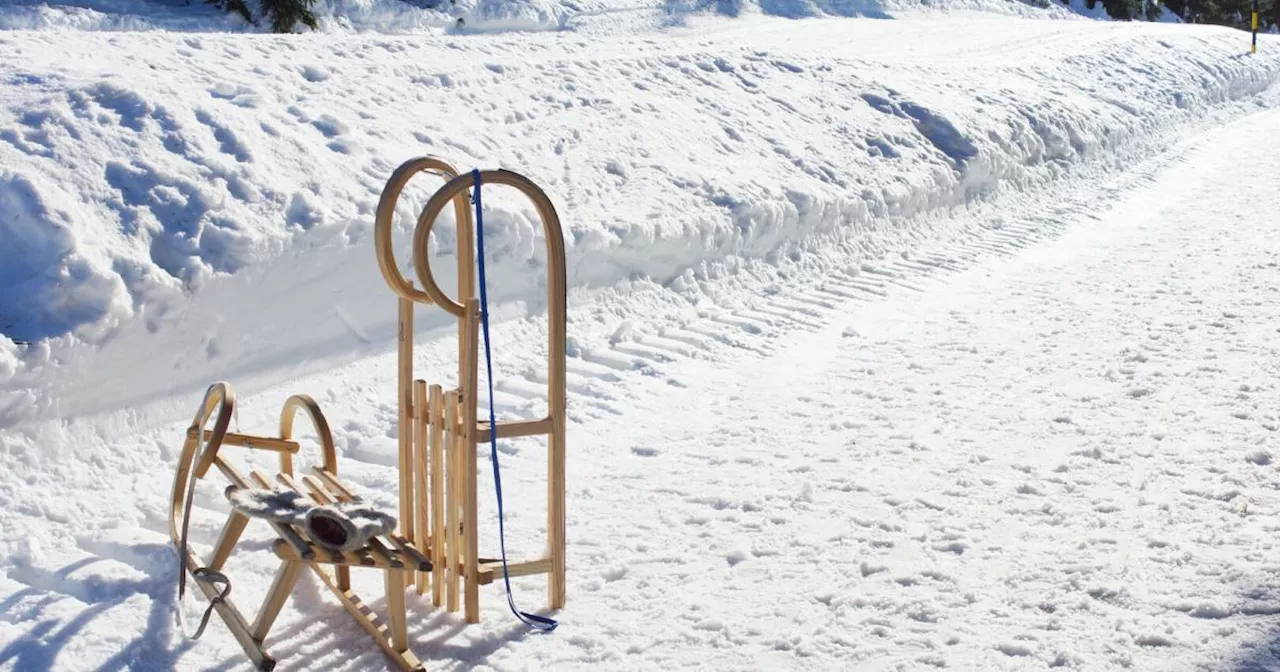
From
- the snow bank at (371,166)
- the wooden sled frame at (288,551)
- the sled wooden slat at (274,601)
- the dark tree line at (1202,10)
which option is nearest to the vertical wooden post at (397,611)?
Result: the wooden sled frame at (288,551)

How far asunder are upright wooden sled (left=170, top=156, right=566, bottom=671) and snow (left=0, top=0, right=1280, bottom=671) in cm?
13

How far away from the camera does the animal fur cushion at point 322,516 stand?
3637mm

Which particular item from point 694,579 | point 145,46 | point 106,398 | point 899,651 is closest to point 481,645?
point 694,579

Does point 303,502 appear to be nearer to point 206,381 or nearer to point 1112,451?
point 206,381

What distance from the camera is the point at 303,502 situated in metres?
3.83

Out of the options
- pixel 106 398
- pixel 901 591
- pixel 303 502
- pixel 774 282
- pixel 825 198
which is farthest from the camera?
pixel 825 198

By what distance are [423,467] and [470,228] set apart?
2.59ft

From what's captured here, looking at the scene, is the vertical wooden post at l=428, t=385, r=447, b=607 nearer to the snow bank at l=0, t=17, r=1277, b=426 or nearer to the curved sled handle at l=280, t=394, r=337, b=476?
the curved sled handle at l=280, t=394, r=337, b=476

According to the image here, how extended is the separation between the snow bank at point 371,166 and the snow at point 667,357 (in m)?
0.02

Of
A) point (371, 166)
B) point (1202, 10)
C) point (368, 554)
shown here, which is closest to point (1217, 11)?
point (1202, 10)

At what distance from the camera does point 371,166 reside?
7258 millimetres

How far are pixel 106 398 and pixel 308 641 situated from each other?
1.85m

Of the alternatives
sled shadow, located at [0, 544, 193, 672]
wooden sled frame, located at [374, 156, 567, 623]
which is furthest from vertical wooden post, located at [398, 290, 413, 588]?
sled shadow, located at [0, 544, 193, 672]

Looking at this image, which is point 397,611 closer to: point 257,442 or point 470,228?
point 257,442
